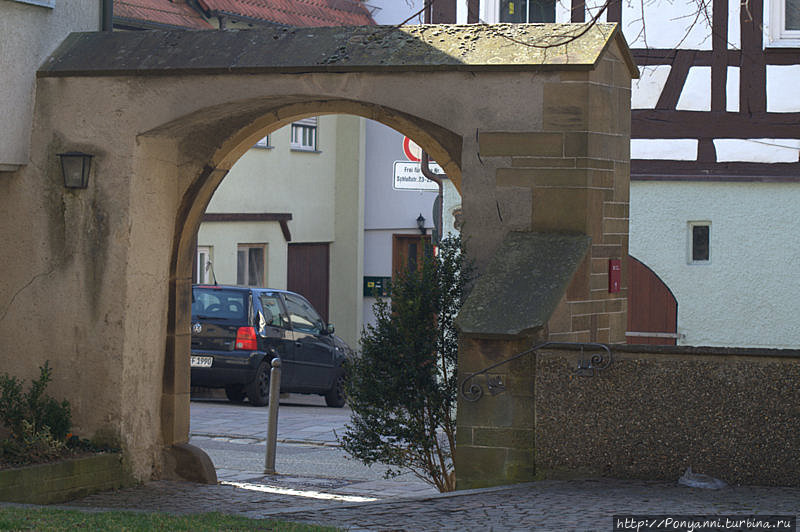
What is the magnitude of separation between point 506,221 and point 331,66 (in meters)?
1.63

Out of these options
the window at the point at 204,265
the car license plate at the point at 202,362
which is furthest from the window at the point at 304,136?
the car license plate at the point at 202,362

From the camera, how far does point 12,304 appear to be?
962 centimetres

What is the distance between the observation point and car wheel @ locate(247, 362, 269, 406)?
660 inches

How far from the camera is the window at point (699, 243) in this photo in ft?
47.9

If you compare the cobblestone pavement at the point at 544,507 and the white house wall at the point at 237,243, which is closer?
the cobblestone pavement at the point at 544,507

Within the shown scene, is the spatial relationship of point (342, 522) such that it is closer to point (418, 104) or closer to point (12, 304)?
point (418, 104)

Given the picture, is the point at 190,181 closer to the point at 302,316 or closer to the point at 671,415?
the point at 671,415

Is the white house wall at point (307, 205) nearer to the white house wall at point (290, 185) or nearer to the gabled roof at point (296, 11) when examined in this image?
the white house wall at point (290, 185)

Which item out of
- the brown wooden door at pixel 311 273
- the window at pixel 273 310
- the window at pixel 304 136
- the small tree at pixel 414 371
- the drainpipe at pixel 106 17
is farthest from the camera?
the brown wooden door at pixel 311 273

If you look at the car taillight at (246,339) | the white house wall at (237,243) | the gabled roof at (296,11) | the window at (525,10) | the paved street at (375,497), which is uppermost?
the gabled roof at (296,11)

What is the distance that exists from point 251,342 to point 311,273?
11.0 meters

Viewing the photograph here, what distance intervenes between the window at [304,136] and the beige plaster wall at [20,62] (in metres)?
16.3

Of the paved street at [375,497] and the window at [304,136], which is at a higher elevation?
the window at [304,136]

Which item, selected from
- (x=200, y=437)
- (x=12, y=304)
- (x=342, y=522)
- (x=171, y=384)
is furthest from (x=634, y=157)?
(x=342, y=522)
